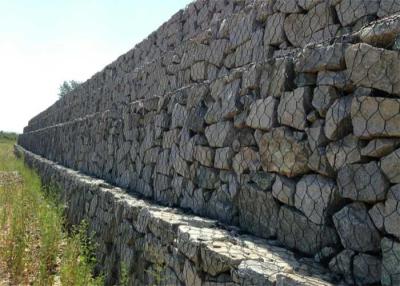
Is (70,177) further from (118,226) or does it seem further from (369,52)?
(369,52)

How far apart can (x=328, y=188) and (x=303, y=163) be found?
12.0 inches

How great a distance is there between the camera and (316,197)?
8.95ft

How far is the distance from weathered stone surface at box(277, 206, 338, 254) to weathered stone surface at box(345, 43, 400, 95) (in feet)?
2.78

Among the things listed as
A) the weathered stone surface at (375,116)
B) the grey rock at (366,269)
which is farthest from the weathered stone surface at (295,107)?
the grey rock at (366,269)

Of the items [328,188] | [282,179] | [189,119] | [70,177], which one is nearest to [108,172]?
[70,177]

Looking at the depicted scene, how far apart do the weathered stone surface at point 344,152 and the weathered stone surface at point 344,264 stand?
0.47m

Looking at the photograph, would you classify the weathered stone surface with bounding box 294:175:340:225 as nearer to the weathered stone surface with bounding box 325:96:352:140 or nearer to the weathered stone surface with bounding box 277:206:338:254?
the weathered stone surface with bounding box 277:206:338:254

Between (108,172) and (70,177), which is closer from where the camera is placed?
(108,172)

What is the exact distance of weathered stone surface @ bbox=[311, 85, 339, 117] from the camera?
273cm

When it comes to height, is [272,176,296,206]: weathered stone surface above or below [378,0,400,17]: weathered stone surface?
below

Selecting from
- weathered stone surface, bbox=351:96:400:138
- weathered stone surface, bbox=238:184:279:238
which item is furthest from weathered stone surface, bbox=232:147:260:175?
weathered stone surface, bbox=351:96:400:138

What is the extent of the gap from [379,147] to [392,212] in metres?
0.33

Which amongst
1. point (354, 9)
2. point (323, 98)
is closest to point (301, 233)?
point (323, 98)

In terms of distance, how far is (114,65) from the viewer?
39.3 feet
